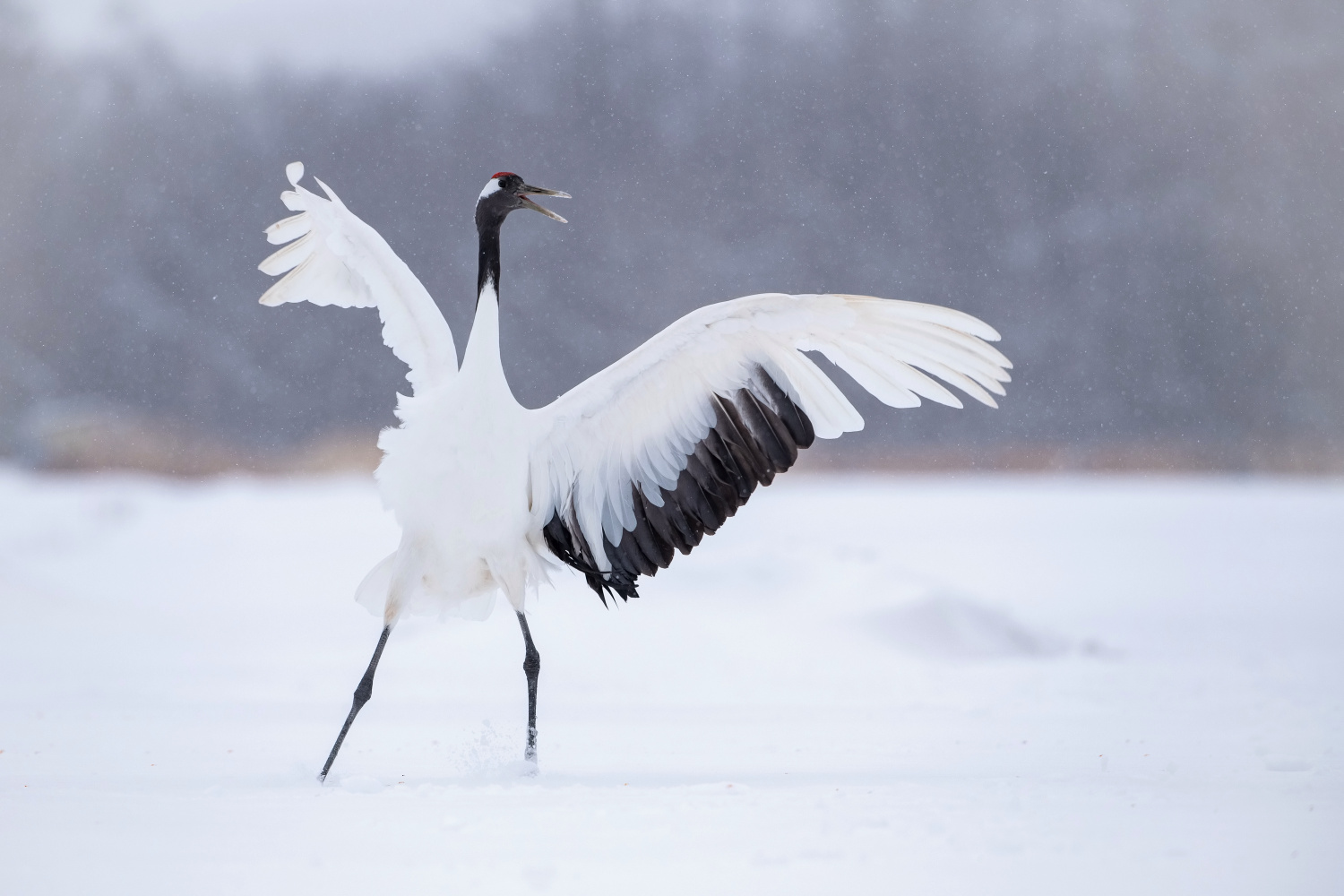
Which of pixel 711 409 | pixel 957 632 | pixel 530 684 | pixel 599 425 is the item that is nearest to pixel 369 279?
pixel 599 425

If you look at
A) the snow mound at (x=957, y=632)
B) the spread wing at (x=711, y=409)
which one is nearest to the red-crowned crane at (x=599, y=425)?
the spread wing at (x=711, y=409)

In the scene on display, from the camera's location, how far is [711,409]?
277 cm

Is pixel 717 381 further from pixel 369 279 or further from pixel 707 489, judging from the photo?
pixel 369 279

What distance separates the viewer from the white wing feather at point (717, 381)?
257 cm

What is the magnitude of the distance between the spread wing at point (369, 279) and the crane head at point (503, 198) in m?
0.24

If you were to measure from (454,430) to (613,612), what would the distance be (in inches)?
102

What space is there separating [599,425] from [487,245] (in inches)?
20.5

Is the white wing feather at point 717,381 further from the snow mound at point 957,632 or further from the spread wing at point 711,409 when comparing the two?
the snow mound at point 957,632

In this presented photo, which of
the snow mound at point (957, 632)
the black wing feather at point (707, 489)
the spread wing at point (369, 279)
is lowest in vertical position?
the snow mound at point (957, 632)

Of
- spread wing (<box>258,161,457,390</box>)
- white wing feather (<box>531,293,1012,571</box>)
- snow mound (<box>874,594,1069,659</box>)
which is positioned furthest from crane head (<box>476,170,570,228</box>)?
snow mound (<box>874,594,1069,659</box>)

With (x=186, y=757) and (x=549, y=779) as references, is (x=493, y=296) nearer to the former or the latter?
(x=549, y=779)

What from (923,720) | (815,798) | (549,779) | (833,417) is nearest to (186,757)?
(549,779)

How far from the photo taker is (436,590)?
2859 mm

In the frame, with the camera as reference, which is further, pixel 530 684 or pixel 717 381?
pixel 530 684
